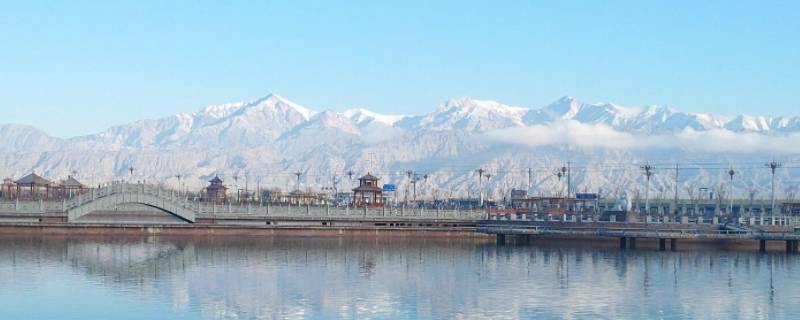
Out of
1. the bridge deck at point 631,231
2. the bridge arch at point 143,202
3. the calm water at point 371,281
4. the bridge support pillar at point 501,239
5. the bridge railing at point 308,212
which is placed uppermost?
the bridge arch at point 143,202

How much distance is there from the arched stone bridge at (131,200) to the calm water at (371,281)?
4.39 meters

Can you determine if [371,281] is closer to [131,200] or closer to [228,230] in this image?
[228,230]

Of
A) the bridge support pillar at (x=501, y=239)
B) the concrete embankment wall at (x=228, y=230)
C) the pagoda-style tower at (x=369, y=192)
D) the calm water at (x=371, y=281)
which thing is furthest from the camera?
the pagoda-style tower at (x=369, y=192)

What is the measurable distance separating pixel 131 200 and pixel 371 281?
3565cm

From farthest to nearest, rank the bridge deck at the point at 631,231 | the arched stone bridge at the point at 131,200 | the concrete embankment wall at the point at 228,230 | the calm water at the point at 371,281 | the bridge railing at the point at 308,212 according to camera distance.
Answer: the bridge railing at the point at 308,212 → the arched stone bridge at the point at 131,200 → the bridge deck at the point at 631,231 → the concrete embankment wall at the point at 228,230 → the calm water at the point at 371,281

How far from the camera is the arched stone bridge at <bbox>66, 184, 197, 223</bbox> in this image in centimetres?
8550

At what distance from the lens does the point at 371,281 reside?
57.1m

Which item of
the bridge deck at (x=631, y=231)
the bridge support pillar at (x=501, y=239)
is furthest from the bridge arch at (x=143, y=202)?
the bridge support pillar at (x=501, y=239)

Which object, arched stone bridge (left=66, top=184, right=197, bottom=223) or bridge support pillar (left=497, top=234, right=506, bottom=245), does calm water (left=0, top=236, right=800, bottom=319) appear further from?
bridge support pillar (left=497, top=234, right=506, bottom=245)

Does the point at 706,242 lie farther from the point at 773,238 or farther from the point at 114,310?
the point at 114,310

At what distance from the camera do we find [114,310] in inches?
1791

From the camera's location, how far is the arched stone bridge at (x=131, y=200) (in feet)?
281

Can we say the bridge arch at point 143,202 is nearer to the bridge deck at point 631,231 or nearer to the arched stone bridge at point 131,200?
the arched stone bridge at point 131,200

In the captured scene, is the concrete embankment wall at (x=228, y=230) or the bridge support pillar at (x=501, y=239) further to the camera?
the bridge support pillar at (x=501, y=239)
